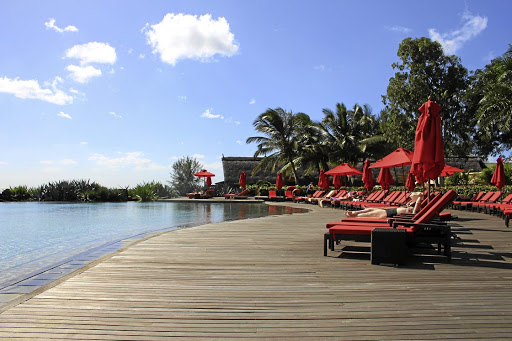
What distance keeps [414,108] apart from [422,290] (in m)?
23.1

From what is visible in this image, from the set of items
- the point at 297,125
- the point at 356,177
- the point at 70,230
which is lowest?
→ the point at 70,230

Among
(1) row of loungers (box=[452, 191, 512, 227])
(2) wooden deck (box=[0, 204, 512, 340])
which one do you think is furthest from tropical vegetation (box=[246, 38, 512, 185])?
(2) wooden deck (box=[0, 204, 512, 340])

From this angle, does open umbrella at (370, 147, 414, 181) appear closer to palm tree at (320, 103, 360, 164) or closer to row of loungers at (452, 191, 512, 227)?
row of loungers at (452, 191, 512, 227)

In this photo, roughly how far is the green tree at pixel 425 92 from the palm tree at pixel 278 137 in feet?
19.7

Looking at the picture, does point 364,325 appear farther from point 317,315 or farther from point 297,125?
point 297,125

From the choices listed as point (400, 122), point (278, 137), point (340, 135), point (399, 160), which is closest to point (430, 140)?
point (399, 160)

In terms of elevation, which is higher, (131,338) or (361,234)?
(361,234)

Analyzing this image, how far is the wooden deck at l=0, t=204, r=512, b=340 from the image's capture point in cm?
245

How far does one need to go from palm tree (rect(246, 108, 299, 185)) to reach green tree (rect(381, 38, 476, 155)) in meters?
6.00

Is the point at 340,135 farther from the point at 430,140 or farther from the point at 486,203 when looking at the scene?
the point at 430,140

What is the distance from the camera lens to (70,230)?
1010 cm

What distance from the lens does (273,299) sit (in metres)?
3.11

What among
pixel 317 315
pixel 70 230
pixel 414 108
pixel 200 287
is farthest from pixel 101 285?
pixel 414 108

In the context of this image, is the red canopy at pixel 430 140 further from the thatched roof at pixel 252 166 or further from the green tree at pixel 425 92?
the thatched roof at pixel 252 166
